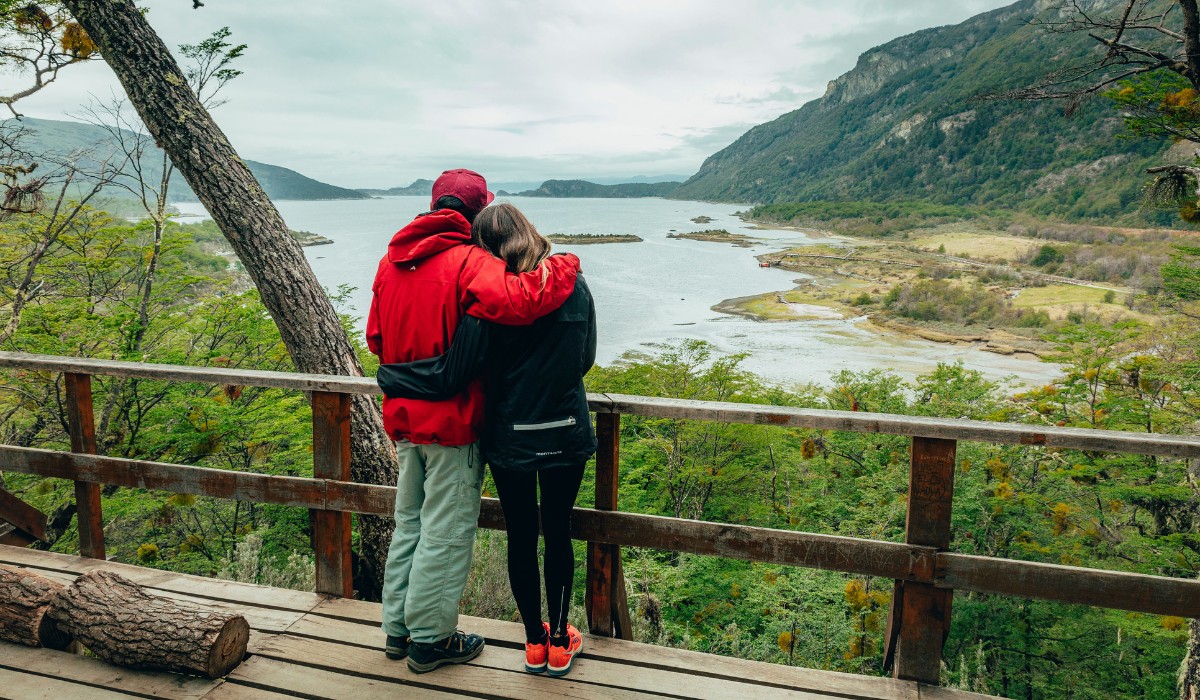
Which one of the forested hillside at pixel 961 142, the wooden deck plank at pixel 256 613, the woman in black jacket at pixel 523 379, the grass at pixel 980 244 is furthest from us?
the forested hillside at pixel 961 142

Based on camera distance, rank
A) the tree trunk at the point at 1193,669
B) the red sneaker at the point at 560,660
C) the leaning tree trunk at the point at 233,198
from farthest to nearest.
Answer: the tree trunk at the point at 1193,669
the leaning tree trunk at the point at 233,198
the red sneaker at the point at 560,660

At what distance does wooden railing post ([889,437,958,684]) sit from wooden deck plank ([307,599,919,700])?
0.09m

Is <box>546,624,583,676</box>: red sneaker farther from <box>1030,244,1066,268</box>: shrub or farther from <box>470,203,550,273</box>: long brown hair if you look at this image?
<box>1030,244,1066,268</box>: shrub

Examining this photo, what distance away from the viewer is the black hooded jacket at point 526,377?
6.93 ft

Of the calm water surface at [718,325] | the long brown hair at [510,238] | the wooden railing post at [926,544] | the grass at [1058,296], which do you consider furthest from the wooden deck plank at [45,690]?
the grass at [1058,296]

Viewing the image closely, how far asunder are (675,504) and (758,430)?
6.82 ft

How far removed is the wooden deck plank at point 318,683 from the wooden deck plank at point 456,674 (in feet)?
0.08

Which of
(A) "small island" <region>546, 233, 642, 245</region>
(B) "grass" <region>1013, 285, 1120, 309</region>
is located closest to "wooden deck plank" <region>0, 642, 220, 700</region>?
(B) "grass" <region>1013, 285, 1120, 309</region>

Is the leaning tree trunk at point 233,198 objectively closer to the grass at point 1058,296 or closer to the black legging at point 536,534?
the black legging at point 536,534

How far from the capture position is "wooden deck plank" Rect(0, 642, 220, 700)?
2301 mm

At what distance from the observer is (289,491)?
2.90 meters

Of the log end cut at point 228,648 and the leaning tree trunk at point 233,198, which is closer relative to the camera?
the log end cut at point 228,648

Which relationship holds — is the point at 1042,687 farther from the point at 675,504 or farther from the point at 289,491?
the point at 289,491

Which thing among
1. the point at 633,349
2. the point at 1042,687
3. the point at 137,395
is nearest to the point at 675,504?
the point at 1042,687
